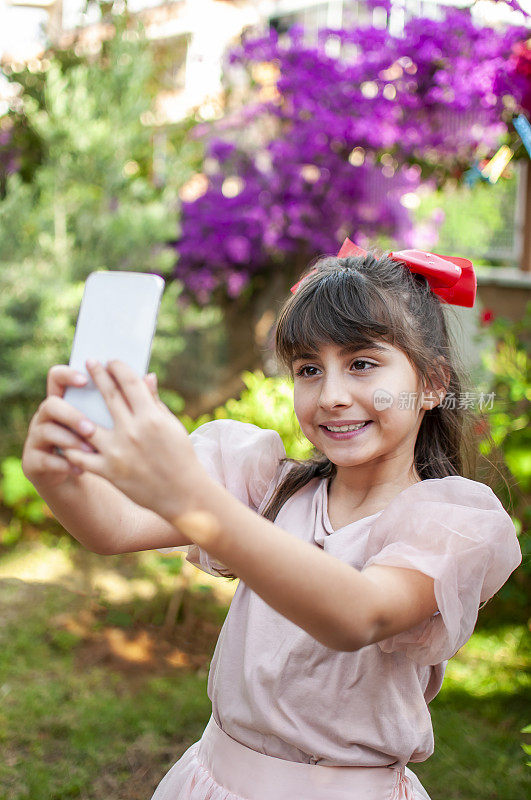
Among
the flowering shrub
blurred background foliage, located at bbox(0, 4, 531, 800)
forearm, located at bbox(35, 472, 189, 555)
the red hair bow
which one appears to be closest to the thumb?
forearm, located at bbox(35, 472, 189, 555)

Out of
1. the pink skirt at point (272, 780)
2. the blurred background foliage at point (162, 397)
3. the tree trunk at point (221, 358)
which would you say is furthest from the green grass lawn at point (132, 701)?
the tree trunk at point (221, 358)

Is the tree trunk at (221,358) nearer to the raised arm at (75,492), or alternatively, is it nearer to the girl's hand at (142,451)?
the raised arm at (75,492)

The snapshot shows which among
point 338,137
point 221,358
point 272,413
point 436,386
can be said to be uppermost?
point 338,137

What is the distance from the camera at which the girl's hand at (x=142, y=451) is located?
2.66ft

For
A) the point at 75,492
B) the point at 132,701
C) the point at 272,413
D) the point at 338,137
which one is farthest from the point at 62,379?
the point at 338,137

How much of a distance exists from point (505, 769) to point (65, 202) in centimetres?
379

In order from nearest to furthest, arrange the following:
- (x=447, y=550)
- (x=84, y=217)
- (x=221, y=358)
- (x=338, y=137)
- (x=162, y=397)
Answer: (x=447, y=550)
(x=84, y=217)
(x=162, y=397)
(x=338, y=137)
(x=221, y=358)

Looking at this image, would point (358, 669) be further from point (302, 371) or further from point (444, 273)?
point (444, 273)

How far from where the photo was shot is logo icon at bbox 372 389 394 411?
124cm

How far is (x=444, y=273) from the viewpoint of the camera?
141 centimetres

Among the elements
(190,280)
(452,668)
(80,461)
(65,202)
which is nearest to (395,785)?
(80,461)

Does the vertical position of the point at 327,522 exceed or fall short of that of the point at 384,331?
it falls short

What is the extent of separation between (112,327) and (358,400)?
1.59 feet

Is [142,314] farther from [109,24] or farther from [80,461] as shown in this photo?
[109,24]
